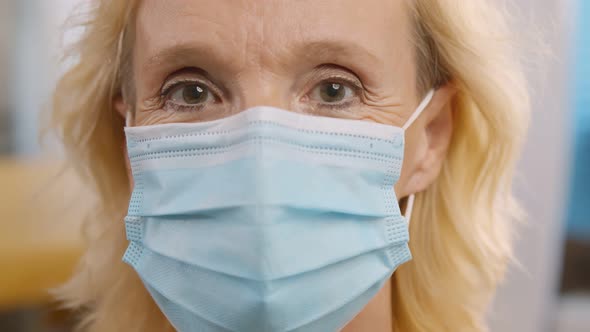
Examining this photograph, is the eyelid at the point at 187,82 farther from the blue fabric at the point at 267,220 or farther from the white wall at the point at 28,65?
the white wall at the point at 28,65

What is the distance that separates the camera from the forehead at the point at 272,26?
124 cm

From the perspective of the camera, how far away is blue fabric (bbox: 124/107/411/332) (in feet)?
3.73

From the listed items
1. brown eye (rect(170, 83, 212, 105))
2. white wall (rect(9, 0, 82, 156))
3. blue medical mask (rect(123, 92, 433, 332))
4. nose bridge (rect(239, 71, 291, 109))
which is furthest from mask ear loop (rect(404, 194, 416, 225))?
white wall (rect(9, 0, 82, 156))

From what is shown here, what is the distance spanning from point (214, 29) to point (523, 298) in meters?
1.40

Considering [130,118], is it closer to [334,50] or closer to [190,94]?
[190,94]

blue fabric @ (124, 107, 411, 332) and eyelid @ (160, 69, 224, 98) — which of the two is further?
eyelid @ (160, 69, 224, 98)

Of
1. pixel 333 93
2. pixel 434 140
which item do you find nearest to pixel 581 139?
pixel 434 140

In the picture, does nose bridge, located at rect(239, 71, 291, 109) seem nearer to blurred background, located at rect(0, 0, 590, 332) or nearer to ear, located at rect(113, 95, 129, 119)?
ear, located at rect(113, 95, 129, 119)

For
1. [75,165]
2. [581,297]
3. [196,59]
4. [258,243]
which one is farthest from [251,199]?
[581,297]

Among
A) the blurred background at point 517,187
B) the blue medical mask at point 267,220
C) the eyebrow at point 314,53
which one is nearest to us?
the blue medical mask at point 267,220

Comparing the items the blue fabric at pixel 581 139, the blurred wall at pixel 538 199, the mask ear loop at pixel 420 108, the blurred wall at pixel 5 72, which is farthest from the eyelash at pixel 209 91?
the blurred wall at pixel 5 72

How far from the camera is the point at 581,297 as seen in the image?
11.9ft

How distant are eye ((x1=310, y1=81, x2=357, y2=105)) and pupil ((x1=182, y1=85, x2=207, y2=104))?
22cm

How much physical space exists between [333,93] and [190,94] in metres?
0.29
